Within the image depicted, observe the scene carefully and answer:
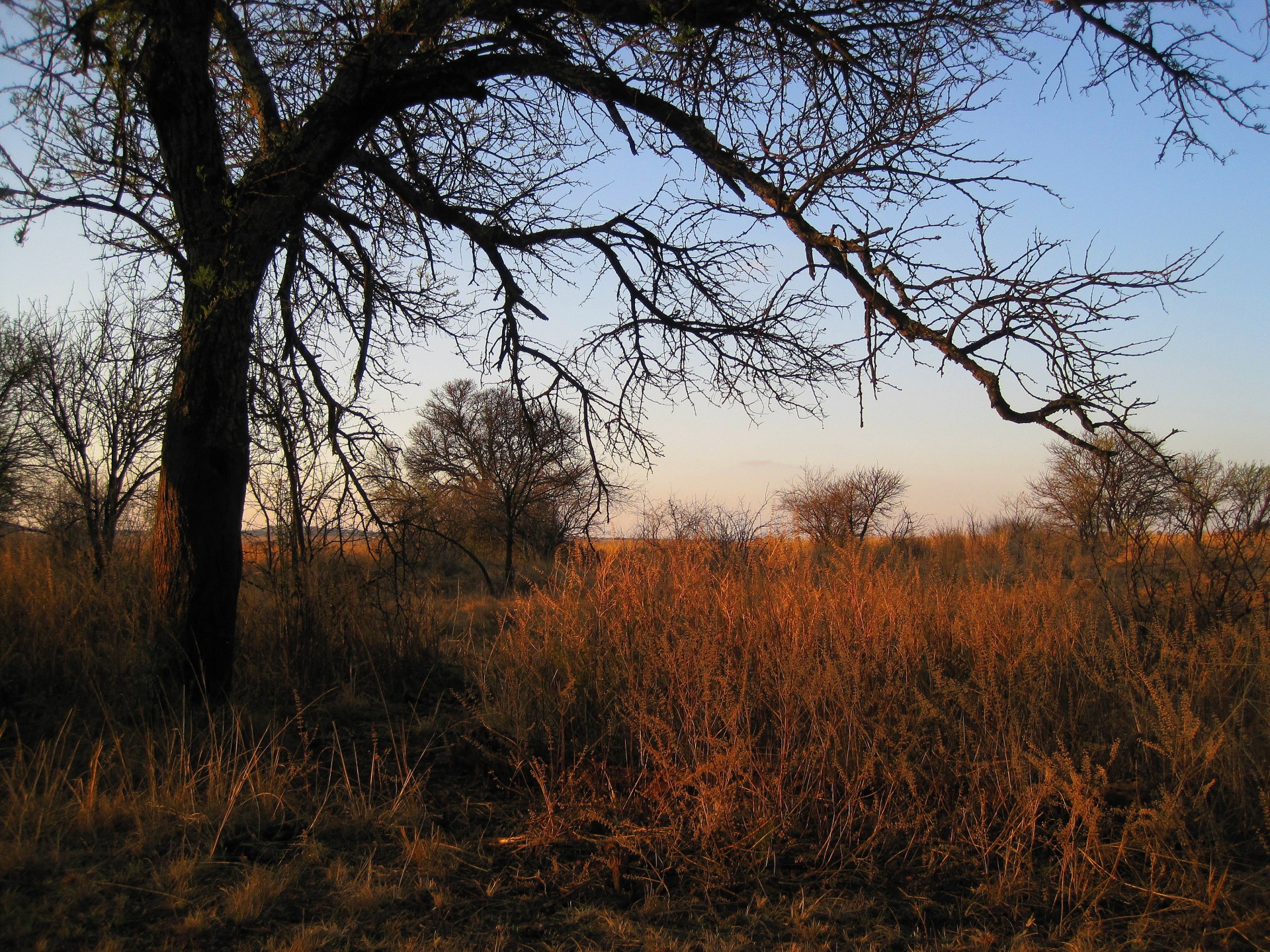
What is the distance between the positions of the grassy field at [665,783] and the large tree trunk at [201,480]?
0.33 m

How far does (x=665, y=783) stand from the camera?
3797 mm

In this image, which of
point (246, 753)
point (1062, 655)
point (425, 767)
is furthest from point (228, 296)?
point (1062, 655)

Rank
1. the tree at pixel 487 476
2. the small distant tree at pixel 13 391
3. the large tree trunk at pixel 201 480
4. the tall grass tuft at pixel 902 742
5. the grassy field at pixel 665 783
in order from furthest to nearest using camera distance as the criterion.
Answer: the tree at pixel 487 476 < the small distant tree at pixel 13 391 < the large tree trunk at pixel 201 480 < the tall grass tuft at pixel 902 742 < the grassy field at pixel 665 783

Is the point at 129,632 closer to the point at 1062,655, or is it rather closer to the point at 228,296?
the point at 228,296

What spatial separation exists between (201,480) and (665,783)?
336cm

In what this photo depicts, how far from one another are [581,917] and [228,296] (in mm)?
3882

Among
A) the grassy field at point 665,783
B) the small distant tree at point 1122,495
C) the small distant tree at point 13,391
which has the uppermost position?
the small distant tree at point 13,391

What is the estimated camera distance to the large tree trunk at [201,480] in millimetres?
4816

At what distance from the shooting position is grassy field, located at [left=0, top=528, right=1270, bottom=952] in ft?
9.56

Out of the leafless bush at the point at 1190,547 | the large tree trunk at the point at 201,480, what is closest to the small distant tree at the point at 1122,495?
the leafless bush at the point at 1190,547

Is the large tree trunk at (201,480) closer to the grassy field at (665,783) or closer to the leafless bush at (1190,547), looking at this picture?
the grassy field at (665,783)

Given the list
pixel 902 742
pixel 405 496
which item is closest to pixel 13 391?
pixel 405 496

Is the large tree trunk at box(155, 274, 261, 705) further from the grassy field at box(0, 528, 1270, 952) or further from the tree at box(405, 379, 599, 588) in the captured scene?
the tree at box(405, 379, 599, 588)

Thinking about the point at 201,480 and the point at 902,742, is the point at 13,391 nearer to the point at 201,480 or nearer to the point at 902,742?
the point at 201,480
